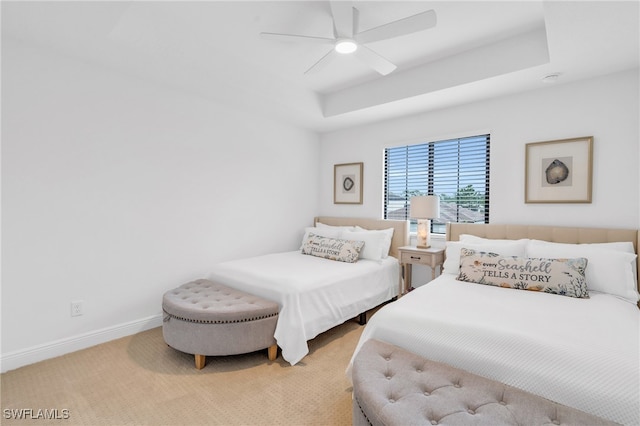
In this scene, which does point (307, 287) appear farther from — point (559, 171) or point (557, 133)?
point (557, 133)

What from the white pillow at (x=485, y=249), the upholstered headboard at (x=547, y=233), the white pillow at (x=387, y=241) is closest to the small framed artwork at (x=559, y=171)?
the upholstered headboard at (x=547, y=233)

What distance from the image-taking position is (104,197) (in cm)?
270

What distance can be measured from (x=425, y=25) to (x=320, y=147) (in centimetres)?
298

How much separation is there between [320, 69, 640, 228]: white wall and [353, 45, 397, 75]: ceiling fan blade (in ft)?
4.46

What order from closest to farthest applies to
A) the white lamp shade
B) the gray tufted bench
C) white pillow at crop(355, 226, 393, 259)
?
the gray tufted bench
the white lamp shade
white pillow at crop(355, 226, 393, 259)

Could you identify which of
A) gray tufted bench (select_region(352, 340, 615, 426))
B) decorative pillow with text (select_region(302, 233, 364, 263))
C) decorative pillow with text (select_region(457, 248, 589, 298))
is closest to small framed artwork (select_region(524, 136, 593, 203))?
decorative pillow with text (select_region(457, 248, 589, 298))

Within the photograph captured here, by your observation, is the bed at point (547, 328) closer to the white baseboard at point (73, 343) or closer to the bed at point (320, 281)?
the bed at point (320, 281)

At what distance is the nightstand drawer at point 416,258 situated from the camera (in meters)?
3.25

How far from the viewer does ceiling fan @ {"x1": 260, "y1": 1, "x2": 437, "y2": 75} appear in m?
1.87

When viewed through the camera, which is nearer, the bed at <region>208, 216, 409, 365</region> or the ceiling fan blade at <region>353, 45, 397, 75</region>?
the ceiling fan blade at <region>353, 45, 397, 75</region>

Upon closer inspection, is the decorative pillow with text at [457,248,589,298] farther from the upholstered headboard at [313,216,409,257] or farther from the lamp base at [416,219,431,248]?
the upholstered headboard at [313,216,409,257]

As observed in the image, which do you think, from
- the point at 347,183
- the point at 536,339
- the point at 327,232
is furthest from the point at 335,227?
the point at 536,339

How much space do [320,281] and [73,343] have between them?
208 centimetres

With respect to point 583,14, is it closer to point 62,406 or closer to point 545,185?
point 545,185
